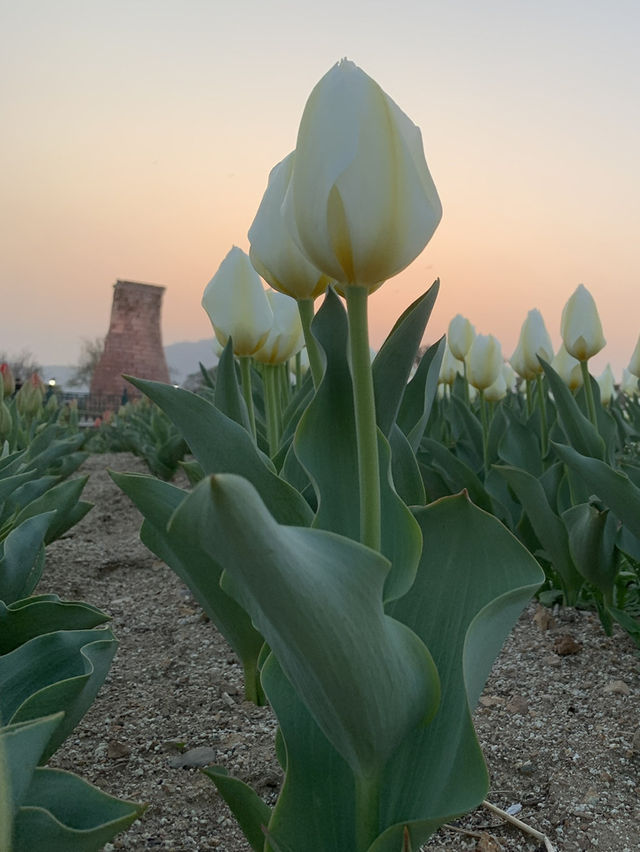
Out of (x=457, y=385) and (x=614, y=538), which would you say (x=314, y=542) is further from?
(x=457, y=385)

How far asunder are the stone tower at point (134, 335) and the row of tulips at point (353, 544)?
3237cm

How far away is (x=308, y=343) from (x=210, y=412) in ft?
0.65

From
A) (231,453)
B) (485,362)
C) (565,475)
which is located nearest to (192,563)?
(231,453)

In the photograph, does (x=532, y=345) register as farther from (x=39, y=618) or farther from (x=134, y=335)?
(x=134, y=335)

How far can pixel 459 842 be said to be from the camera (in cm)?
106

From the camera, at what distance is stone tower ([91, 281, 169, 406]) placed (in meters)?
33.0

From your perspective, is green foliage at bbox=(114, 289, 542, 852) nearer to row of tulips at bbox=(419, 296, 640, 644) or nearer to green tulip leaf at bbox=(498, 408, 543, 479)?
row of tulips at bbox=(419, 296, 640, 644)

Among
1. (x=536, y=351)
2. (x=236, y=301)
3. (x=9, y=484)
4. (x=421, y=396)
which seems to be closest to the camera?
(x=421, y=396)

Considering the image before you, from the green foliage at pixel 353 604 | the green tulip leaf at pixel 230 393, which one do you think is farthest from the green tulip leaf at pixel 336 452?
the green tulip leaf at pixel 230 393

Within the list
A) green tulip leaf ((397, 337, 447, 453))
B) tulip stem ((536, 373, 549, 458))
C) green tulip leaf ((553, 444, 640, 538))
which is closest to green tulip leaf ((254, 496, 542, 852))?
green tulip leaf ((397, 337, 447, 453))

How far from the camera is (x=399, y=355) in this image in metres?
0.80

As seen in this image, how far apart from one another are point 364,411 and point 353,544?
14cm

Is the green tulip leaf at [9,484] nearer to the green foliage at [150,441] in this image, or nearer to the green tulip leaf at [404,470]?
the green tulip leaf at [404,470]

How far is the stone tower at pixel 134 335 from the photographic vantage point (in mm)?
33000
